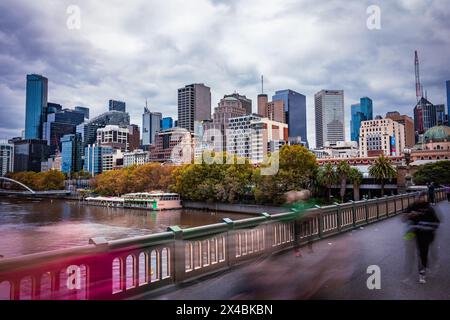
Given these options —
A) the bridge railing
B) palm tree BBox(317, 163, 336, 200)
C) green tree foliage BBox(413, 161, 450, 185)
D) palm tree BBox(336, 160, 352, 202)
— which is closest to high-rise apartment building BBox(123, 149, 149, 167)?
palm tree BBox(317, 163, 336, 200)

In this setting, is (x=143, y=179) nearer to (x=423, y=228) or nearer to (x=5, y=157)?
(x=423, y=228)

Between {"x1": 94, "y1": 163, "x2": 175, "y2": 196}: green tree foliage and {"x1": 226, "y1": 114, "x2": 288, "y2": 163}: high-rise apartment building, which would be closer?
{"x1": 94, "y1": 163, "x2": 175, "y2": 196}: green tree foliage

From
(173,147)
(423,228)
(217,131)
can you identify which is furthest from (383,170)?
(217,131)

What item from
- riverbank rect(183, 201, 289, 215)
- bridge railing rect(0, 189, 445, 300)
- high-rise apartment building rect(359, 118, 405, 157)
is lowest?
riverbank rect(183, 201, 289, 215)

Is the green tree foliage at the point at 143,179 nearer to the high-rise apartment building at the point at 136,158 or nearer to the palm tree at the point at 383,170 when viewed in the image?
the palm tree at the point at 383,170

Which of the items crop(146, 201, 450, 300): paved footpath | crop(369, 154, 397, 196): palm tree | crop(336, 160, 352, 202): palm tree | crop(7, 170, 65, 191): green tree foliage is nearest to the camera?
crop(146, 201, 450, 300): paved footpath

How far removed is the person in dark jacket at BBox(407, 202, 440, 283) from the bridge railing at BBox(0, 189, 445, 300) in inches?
24.1

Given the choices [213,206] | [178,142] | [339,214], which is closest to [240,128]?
[178,142]

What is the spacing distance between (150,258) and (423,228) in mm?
5219

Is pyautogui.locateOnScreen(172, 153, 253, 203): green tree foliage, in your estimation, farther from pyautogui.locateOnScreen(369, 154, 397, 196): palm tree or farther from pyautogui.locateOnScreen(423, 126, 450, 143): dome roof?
pyautogui.locateOnScreen(423, 126, 450, 143): dome roof

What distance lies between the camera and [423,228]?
691 centimetres

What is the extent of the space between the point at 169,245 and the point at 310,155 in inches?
2123

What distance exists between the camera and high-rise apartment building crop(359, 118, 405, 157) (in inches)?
6161
